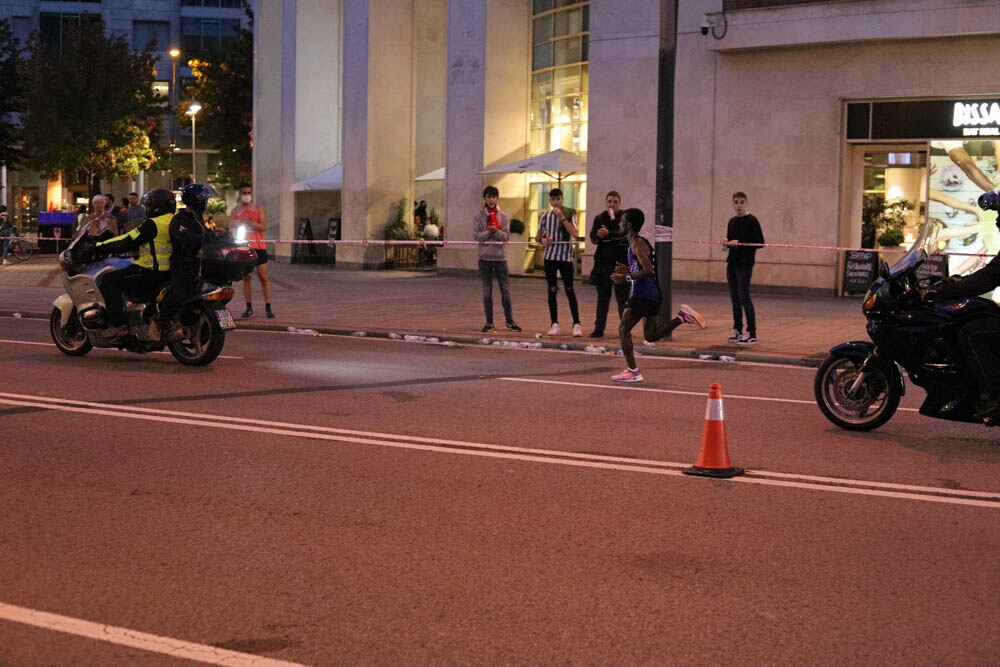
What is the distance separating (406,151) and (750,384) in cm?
2204

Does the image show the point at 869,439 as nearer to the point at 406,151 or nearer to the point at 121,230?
the point at 121,230

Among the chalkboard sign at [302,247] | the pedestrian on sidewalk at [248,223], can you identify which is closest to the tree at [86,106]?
the chalkboard sign at [302,247]

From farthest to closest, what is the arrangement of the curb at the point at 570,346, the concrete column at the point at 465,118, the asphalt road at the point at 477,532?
the concrete column at the point at 465,118 < the curb at the point at 570,346 < the asphalt road at the point at 477,532

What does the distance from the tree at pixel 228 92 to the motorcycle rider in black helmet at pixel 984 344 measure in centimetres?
4550

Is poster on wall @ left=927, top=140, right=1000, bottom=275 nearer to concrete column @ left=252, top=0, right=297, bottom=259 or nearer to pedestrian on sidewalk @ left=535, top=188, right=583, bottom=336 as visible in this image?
pedestrian on sidewalk @ left=535, top=188, right=583, bottom=336

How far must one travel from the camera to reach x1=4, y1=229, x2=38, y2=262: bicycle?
119ft

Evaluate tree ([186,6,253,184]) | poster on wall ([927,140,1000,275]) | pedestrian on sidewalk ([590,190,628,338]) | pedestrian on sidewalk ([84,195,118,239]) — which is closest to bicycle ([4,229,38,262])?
tree ([186,6,253,184])

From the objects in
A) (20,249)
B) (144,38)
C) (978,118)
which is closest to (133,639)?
(978,118)

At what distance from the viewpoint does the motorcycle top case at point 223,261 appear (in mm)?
12648

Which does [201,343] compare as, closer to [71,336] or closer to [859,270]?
[71,336]

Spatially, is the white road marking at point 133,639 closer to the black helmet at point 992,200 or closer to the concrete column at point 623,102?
the black helmet at point 992,200

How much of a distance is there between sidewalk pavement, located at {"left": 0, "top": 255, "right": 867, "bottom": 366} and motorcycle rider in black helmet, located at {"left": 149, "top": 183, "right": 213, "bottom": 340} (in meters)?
4.07

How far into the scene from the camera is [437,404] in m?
10.4

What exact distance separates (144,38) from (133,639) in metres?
80.0
